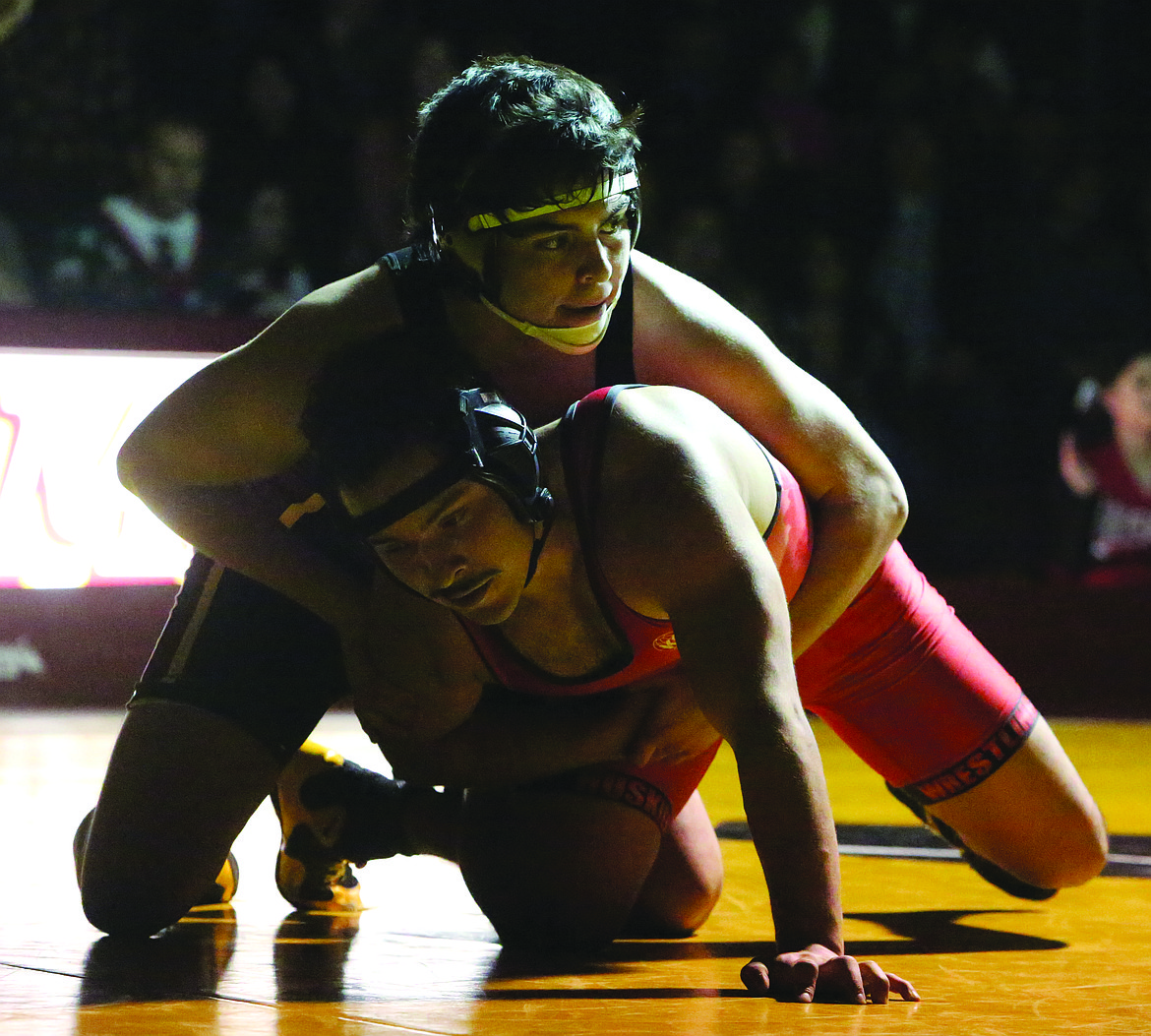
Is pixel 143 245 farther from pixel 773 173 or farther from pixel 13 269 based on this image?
pixel 773 173

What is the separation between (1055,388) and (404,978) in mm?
5081

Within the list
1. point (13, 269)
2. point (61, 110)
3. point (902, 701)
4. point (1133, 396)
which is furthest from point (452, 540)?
point (1133, 396)

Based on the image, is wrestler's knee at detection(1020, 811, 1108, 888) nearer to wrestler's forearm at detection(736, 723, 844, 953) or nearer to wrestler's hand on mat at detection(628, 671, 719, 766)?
wrestler's hand on mat at detection(628, 671, 719, 766)

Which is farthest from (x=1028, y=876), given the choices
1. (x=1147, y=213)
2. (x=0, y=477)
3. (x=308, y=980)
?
(x=1147, y=213)

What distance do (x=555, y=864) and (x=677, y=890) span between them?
21cm

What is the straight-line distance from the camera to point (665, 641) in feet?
7.00

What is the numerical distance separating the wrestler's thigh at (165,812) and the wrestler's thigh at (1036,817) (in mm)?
989

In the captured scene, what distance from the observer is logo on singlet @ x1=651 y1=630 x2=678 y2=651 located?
212 centimetres

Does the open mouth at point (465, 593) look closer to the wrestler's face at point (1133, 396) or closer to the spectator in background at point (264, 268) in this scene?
the spectator in background at point (264, 268)

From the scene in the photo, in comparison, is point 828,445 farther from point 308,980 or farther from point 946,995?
point 308,980

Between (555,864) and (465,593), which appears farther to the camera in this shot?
(555,864)

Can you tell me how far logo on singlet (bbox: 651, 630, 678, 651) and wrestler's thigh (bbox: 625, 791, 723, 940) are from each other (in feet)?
1.31

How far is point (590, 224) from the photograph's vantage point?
2.08 meters

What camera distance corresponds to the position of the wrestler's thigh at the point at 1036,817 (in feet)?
8.39
